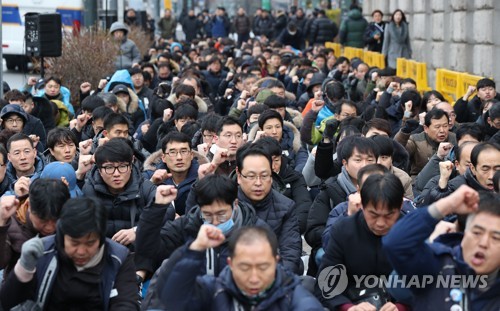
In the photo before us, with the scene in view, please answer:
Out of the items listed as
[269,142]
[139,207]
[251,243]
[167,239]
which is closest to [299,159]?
[269,142]

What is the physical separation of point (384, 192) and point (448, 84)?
46.2ft

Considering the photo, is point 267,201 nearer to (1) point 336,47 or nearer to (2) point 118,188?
(2) point 118,188

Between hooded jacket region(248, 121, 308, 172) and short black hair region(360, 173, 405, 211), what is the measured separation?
4.50 meters

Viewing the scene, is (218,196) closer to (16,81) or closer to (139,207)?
(139,207)

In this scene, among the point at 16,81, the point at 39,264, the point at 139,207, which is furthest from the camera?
the point at 16,81

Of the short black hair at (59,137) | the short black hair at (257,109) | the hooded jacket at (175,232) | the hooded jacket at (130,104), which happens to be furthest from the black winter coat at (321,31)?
the hooded jacket at (175,232)

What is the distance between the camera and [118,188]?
8.31 metres

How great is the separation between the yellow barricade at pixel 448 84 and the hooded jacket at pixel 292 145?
321 inches

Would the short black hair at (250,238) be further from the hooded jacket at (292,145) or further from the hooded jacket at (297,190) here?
the hooded jacket at (292,145)

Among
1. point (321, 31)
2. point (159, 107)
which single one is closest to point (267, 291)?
point (159, 107)

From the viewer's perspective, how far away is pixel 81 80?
2125 centimetres

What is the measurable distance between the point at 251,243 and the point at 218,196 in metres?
1.33

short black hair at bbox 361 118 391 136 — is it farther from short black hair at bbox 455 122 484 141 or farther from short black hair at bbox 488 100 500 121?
short black hair at bbox 488 100 500 121

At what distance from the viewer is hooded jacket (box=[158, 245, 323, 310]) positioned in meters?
5.43
